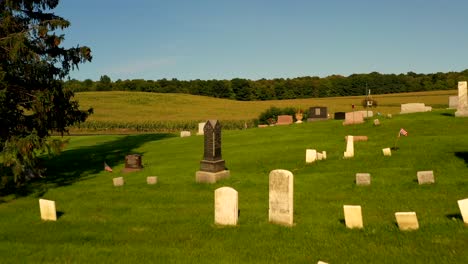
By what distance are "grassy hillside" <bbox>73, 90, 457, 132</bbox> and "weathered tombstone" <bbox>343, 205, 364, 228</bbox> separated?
50.9 metres

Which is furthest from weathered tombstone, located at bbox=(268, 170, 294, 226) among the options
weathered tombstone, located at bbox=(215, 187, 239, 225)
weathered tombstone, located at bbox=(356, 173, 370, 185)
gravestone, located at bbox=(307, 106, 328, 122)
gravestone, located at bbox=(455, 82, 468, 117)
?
gravestone, located at bbox=(307, 106, 328, 122)

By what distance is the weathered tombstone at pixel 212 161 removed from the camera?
16.6m

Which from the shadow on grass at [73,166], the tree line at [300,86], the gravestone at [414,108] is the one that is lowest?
the shadow on grass at [73,166]

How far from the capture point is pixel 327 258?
25.5ft

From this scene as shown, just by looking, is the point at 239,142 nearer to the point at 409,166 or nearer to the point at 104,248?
the point at 409,166

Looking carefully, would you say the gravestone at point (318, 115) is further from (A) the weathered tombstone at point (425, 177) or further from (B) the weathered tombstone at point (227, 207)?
(B) the weathered tombstone at point (227, 207)

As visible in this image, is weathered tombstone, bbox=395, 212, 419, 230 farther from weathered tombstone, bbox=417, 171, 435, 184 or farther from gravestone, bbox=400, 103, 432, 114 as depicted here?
gravestone, bbox=400, 103, 432, 114

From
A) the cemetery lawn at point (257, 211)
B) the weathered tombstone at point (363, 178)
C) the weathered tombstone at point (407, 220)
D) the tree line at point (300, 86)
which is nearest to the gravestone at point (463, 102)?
the cemetery lawn at point (257, 211)

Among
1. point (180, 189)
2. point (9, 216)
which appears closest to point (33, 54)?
point (9, 216)

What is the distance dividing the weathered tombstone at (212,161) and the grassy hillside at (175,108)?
4250cm

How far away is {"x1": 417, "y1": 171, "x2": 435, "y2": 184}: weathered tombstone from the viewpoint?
12.9 meters

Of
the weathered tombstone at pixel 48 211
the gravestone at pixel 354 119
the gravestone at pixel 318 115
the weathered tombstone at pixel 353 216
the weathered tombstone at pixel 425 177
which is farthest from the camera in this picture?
the gravestone at pixel 318 115

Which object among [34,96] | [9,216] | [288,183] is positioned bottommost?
[9,216]

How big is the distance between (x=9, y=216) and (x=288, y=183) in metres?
9.55
